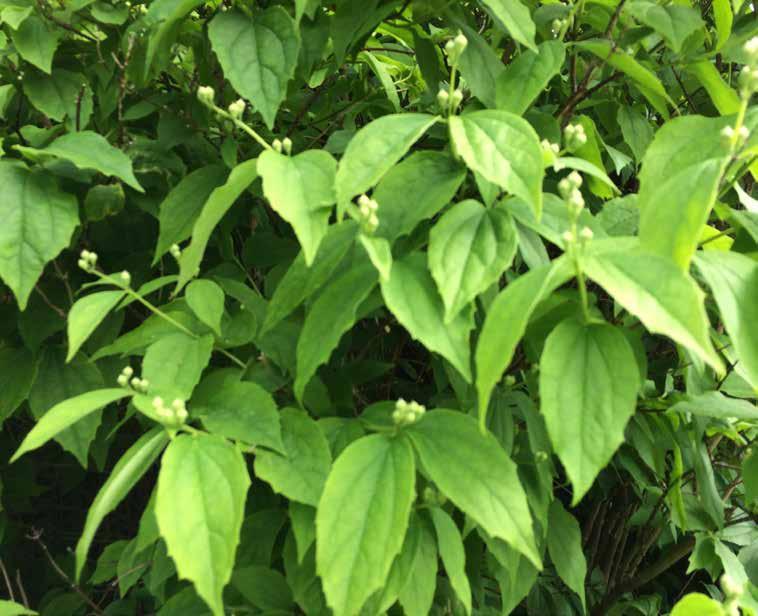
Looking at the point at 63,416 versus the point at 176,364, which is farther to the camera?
the point at 176,364

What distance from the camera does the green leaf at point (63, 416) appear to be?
0.94 metres

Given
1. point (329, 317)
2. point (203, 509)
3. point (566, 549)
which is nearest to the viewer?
point (203, 509)

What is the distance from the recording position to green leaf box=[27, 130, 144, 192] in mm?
1170

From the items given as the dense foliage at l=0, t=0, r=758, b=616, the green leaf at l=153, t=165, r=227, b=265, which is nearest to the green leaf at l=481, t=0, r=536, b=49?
the dense foliage at l=0, t=0, r=758, b=616

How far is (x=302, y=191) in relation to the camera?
0.99m

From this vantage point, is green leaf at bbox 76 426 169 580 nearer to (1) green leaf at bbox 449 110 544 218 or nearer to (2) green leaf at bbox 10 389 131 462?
(2) green leaf at bbox 10 389 131 462

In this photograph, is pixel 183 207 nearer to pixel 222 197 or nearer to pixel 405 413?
pixel 222 197

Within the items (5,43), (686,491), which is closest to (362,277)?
(5,43)

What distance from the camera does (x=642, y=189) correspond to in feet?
3.17

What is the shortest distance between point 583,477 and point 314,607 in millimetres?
506

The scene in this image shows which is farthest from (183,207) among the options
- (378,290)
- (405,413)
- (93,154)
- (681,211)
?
(681,211)

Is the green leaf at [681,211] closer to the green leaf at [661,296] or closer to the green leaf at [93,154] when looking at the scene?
the green leaf at [661,296]

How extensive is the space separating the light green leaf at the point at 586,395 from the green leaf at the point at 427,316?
97 millimetres

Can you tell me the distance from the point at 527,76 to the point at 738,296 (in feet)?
1.54
